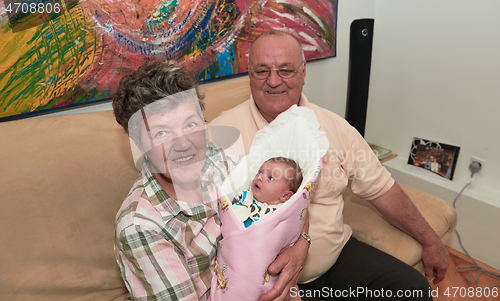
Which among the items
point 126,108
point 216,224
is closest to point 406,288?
point 216,224

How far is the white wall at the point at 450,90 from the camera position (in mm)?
1879

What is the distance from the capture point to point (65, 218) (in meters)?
1.03

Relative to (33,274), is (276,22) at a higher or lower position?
higher

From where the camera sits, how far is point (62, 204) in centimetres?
103

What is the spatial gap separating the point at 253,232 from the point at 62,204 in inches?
26.4

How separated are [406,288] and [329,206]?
44 cm

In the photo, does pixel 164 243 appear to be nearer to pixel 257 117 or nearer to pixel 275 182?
pixel 275 182

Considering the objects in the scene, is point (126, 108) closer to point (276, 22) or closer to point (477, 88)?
point (276, 22)

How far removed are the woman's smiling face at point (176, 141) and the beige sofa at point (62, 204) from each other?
0.27m

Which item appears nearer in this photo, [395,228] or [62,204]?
[62,204]

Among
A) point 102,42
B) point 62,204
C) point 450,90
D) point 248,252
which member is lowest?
point 248,252

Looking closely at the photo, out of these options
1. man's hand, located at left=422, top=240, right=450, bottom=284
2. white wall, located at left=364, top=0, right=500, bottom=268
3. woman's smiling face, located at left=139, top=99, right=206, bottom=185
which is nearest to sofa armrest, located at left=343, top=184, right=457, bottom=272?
man's hand, located at left=422, top=240, right=450, bottom=284

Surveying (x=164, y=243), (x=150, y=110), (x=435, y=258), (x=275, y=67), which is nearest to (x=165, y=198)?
(x=164, y=243)

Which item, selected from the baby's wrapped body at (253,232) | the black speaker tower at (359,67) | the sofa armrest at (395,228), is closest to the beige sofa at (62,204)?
the baby's wrapped body at (253,232)
